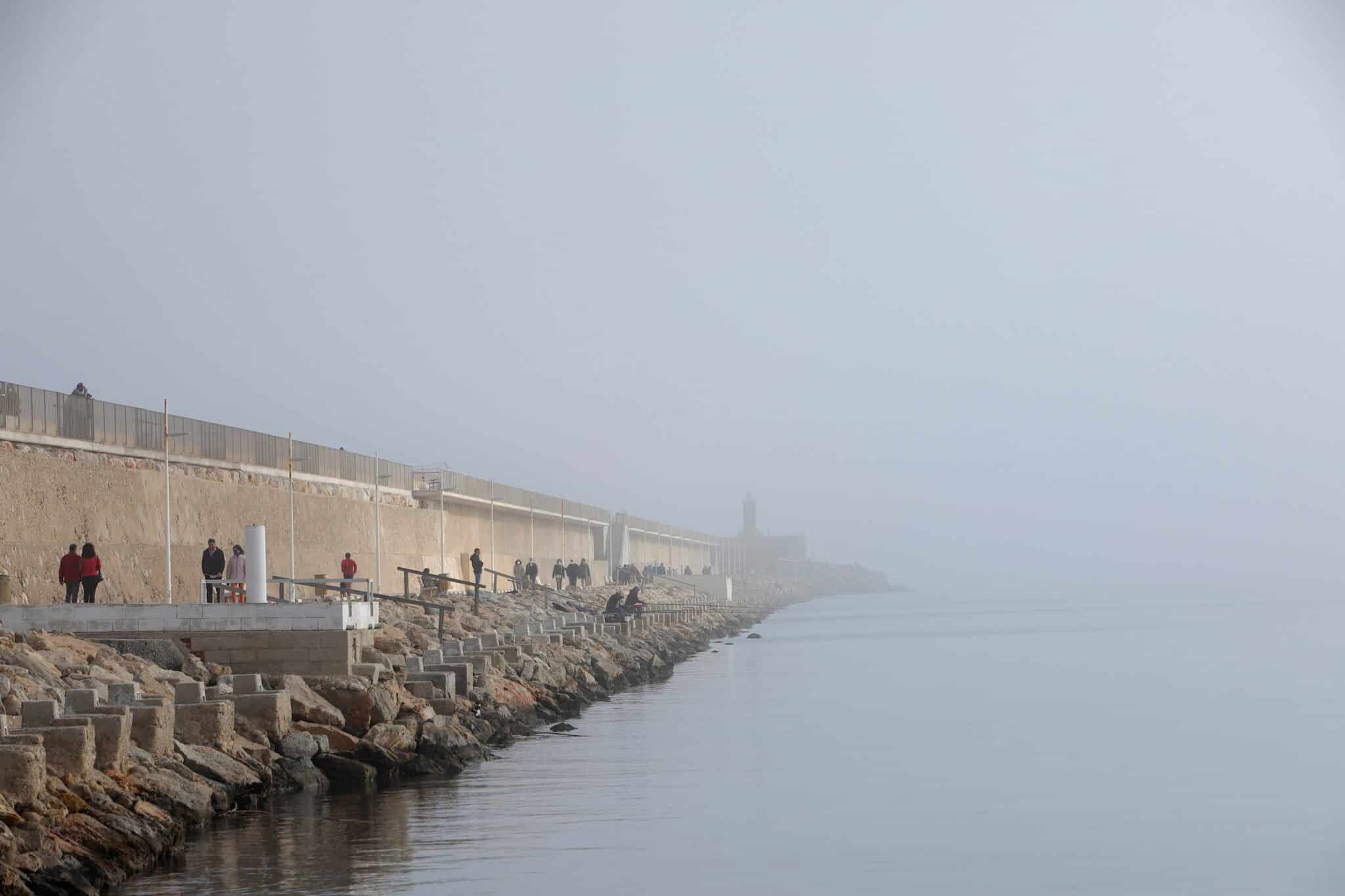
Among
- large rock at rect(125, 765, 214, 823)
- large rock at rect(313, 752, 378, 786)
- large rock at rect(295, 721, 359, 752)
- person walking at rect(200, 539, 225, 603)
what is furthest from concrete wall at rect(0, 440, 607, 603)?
large rock at rect(125, 765, 214, 823)

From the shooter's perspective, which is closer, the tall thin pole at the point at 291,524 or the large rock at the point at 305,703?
the large rock at the point at 305,703

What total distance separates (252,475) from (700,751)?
14.6 m

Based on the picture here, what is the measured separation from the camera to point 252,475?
3281cm

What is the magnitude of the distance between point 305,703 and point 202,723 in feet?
7.01

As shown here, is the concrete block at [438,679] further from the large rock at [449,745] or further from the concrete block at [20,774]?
the concrete block at [20,774]

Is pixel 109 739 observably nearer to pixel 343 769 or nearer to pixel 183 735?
pixel 183 735

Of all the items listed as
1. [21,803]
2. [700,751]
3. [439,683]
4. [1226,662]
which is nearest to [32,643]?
[439,683]

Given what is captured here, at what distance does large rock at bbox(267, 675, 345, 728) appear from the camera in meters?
16.9

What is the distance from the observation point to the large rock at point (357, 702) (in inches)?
693

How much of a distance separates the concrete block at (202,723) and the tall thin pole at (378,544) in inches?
853

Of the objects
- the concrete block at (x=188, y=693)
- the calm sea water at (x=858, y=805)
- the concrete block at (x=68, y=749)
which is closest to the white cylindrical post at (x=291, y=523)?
the calm sea water at (x=858, y=805)

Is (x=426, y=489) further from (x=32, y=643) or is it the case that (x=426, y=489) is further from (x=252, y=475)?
(x=32, y=643)

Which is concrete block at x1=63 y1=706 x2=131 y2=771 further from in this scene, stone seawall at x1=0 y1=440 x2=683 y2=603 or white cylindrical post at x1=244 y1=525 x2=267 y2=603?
stone seawall at x1=0 y1=440 x2=683 y2=603

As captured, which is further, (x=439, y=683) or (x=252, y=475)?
(x=252, y=475)
